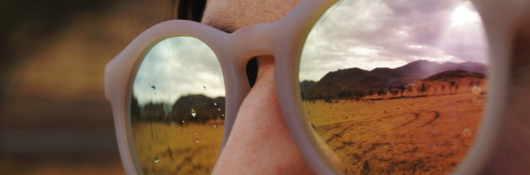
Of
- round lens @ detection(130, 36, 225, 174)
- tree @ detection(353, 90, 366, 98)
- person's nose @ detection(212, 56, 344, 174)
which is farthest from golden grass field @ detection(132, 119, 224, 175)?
tree @ detection(353, 90, 366, 98)

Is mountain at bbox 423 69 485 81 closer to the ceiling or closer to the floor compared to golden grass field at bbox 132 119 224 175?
closer to the ceiling

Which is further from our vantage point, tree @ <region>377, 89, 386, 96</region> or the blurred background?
the blurred background

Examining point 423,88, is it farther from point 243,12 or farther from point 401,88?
point 243,12

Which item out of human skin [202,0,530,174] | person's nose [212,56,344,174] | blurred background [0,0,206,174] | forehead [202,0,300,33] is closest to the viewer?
human skin [202,0,530,174]

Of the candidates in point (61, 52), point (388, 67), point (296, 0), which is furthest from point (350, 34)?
point (61, 52)

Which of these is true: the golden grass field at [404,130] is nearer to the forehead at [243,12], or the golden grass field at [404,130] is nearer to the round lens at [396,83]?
the round lens at [396,83]

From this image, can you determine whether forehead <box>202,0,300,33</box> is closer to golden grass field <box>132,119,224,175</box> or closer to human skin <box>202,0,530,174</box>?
human skin <box>202,0,530,174</box>

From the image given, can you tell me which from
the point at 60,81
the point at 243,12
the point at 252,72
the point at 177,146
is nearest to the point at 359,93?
the point at 252,72
